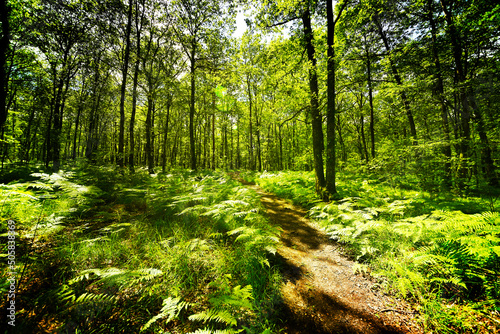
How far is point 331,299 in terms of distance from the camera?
8.63 feet

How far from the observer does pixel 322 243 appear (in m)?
4.46

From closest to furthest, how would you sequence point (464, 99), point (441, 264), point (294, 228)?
point (441, 264) → point (294, 228) → point (464, 99)

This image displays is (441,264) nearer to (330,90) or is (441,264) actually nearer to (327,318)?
(327,318)

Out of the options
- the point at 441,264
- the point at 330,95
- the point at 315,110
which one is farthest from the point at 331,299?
the point at 315,110

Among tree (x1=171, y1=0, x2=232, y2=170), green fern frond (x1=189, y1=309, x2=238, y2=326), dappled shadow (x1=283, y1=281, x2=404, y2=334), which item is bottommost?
dappled shadow (x1=283, y1=281, x2=404, y2=334)

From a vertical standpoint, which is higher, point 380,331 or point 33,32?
point 33,32

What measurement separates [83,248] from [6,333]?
1.76 meters

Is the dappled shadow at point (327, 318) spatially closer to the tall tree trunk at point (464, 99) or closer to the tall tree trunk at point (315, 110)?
the tall tree trunk at point (315, 110)

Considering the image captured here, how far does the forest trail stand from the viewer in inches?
86.0

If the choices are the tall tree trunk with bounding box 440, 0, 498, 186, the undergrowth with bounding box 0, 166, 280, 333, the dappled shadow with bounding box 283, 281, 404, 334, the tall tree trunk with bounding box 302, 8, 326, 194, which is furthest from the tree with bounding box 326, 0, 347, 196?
the dappled shadow with bounding box 283, 281, 404, 334

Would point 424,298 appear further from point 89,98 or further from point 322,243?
point 89,98

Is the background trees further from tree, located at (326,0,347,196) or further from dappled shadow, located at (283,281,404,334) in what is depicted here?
dappled shadow, located at (283,281,404,334)

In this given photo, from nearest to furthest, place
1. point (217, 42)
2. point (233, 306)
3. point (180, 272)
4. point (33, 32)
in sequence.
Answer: point (233, 306) → point (180, 272) → point (33, 32) → point (217, 42)

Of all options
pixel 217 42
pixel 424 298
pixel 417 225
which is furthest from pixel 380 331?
pixel 217 42
